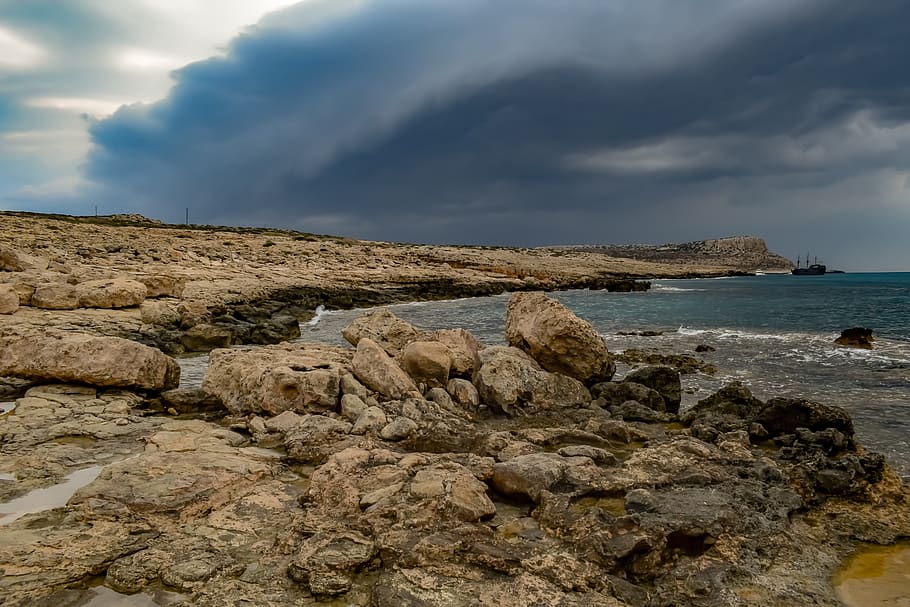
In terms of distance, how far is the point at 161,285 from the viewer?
22344mm

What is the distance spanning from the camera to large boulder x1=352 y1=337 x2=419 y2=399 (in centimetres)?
985

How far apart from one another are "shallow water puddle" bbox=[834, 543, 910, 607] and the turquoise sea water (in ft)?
11.3

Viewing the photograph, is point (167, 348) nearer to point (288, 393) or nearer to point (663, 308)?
point (288, 393)

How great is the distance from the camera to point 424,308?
3838 cm

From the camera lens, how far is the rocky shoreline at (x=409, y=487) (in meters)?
4.51

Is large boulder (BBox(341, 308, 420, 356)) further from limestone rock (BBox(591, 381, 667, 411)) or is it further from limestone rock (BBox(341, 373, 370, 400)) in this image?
limestone rock (BBox(591, 381, 667, 411))

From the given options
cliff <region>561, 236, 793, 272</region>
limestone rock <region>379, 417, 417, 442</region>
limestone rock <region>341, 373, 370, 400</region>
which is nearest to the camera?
limestone rock <region>379, 417, 417, 442</region>

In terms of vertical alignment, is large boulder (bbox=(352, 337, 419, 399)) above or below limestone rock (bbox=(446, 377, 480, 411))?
above

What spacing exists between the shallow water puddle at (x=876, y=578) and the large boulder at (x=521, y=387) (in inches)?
218

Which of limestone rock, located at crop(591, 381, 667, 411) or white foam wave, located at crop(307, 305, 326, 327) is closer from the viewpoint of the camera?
limestone rock, located at crop(591, 381, 667, 411)

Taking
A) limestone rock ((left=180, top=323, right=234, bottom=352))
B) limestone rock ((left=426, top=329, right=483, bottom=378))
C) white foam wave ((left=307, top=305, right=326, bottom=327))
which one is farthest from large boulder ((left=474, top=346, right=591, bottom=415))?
white foam wave ((left=307, top=305, right=326, bottom=327))

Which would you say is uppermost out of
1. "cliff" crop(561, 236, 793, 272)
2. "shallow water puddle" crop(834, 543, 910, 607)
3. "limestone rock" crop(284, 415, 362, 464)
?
"cliff" crop(561, 236, 793, 272)

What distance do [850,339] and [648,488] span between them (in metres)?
20.5

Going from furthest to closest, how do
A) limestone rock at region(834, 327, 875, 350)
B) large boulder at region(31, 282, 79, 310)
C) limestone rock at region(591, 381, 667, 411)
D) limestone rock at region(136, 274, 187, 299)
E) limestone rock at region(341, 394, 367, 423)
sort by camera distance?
limestone rock at region(136, 274, 187, 299)
limestone rock at region(834, 327, 875, 350)
large boulder at region(31, 282, 79, 310)
limestone rock at region(591, 381, 667, 411)
limestone rock at region(341, 394, 367, 423)
